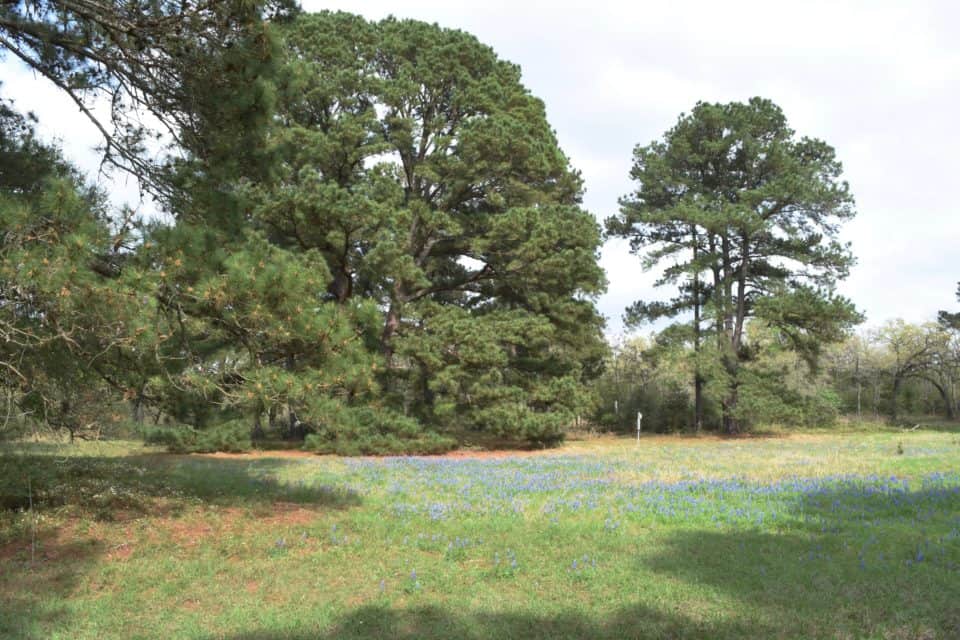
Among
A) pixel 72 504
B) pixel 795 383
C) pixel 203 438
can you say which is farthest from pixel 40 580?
pixel 795 383

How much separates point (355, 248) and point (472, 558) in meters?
16.4

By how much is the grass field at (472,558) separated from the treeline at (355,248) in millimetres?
1340

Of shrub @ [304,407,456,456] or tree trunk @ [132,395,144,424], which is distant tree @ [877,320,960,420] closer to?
shrub @ [304,407,456,456]

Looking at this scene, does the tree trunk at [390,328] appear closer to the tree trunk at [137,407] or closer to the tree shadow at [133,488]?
the tree trunk at [137,407]

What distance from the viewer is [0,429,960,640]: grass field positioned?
469 cm

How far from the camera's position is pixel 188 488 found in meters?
9.96

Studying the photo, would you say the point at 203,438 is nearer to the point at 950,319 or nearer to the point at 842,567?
the point at 842,567

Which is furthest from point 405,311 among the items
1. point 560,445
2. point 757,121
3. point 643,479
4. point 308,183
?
point 757,121

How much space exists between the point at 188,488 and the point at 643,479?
26.7ft

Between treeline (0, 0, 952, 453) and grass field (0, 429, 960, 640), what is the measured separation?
1340 millimetres

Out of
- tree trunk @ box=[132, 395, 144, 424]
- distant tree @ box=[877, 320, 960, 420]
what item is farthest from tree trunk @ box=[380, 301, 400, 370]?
distant tree @ box=[877, 320, 960, 420]

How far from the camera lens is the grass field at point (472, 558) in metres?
4.69

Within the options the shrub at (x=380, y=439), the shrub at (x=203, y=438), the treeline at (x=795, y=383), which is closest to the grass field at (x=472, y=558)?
the shrub at (x=380, y=439)

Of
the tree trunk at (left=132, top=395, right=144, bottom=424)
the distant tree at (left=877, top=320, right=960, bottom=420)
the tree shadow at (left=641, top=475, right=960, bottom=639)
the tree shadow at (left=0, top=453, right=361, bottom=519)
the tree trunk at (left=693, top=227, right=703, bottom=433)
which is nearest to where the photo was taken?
the tree shadow at (left=641, top=475, right=960, bottom=639)
